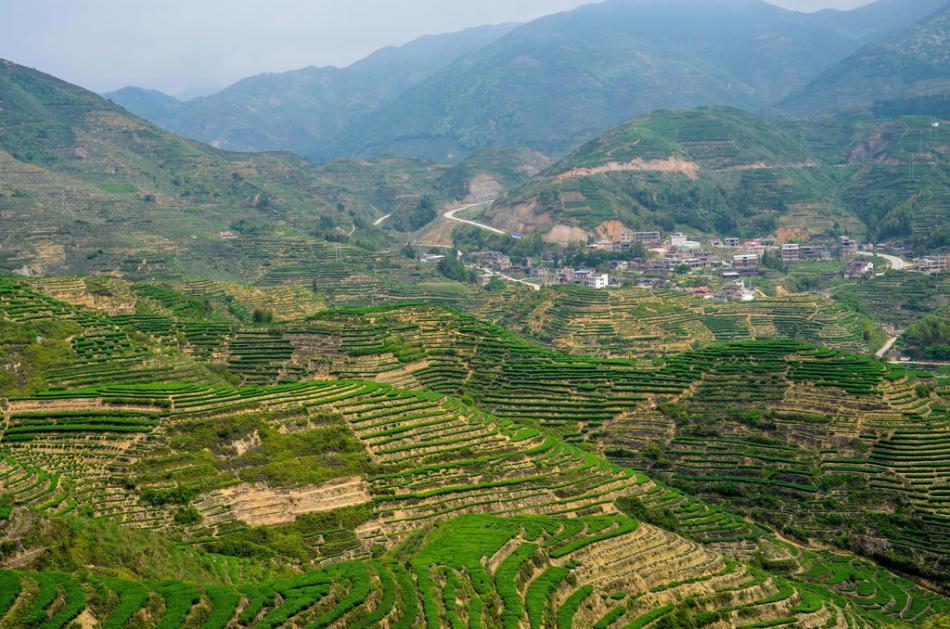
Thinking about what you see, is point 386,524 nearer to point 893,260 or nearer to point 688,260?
point 688,260

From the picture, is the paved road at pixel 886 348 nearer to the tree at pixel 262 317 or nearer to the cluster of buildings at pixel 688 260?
the cluster of buildings at pixel 688 260

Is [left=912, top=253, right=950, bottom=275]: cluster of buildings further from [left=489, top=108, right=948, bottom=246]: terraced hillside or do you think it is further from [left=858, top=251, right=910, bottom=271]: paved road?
[left=489, top=108, right=948, bottom=246]: terraced hillside

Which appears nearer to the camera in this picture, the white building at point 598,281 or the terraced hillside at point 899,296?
the terraced hillside at point 899,296

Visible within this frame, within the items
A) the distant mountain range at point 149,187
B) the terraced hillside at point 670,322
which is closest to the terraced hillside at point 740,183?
the distant mountain range at point 149,187

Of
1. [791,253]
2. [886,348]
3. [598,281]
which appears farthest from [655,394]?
[791,253]

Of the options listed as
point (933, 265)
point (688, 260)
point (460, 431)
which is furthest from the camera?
point (688, 260)

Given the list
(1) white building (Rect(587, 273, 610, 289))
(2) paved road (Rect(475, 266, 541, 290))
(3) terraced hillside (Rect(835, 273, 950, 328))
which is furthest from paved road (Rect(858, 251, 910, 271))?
(2) paved road (Rect(475, 266, 541, 290))

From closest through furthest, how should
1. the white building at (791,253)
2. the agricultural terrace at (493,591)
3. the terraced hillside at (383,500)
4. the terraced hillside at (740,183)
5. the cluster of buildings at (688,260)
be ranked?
1. the agricultural terrace at (493,591)
2. the terraced hillside at (383,500)
3. the cluster of buildings at (688,260)
4. the white building at (791,253)
5. the terraced hillside at (740,183)
